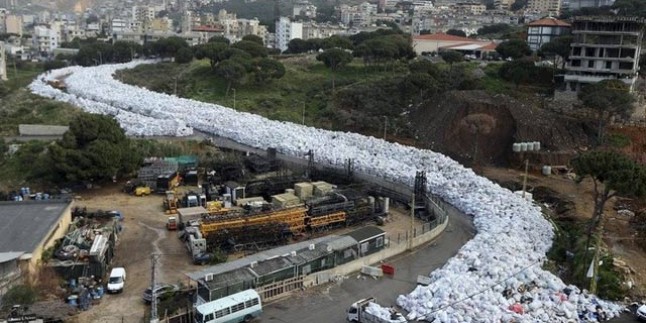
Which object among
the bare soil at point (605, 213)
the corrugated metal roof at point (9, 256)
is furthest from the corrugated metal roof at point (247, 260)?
the bare soil at point (605, 213)

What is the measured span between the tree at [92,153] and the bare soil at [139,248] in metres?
0.85

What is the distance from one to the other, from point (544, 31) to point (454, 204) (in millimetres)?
32735

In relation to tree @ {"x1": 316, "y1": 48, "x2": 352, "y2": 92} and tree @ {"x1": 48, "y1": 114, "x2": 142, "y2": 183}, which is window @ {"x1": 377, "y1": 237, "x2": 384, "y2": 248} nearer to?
tree @ {"x1": 48, "y1": 114, "x2": 142, "y2": 183}

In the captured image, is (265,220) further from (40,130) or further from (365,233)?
(40,130)

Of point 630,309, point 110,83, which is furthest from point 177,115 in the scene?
point 630,309

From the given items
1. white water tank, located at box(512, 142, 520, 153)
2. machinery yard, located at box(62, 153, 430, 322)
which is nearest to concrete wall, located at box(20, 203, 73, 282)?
machinery yard, located at box(62, 153, 430, 322)

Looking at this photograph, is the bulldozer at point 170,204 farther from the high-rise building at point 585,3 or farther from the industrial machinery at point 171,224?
the high-rise building at point 585,3

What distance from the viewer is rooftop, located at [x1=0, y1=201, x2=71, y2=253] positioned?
49.6ft

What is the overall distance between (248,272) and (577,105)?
25.1 m

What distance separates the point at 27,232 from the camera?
16.1m

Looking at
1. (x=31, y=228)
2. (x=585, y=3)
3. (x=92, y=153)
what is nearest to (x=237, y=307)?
(x=31, y=228)

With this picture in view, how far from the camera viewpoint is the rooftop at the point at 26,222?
1511 centimetres

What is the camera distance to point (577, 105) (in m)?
33.0

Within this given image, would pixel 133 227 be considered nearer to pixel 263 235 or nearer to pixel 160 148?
pixel 263 235
